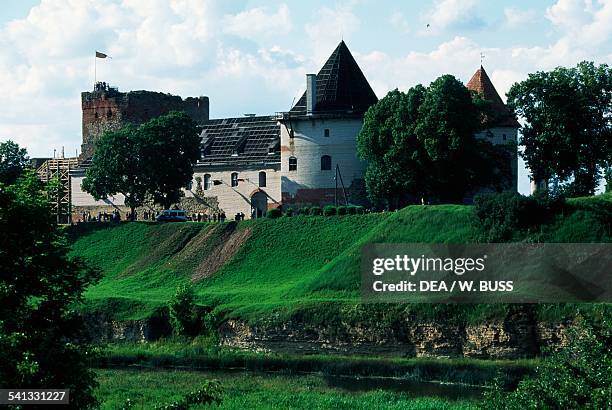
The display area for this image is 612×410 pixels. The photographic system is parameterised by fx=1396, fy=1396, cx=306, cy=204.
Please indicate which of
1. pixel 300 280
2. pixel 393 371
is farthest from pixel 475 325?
pixel 300 280

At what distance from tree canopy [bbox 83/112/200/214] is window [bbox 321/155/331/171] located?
8.06m

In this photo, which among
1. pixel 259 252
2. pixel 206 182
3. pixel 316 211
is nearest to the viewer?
pixel 259 252

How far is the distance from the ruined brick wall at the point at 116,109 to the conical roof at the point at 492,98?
86.4 feet

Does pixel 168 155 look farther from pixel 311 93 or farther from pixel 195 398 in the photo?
pixel 195 398

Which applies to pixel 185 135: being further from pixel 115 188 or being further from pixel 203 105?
pixel 203 105

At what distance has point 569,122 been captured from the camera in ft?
225

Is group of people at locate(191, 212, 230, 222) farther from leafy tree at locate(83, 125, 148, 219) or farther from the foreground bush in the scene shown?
the foreground bush

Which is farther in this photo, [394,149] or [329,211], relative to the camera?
[329,211]

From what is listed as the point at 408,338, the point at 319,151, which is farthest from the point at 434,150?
the point at 408,338

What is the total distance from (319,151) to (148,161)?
9.87 metres

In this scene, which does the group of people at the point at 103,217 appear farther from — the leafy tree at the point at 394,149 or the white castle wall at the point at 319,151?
the leafy tree at the point at 394,149

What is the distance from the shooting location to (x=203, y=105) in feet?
331

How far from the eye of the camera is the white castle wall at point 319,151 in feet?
256

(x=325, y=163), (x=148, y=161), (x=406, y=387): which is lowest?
(x=406, y=387)
